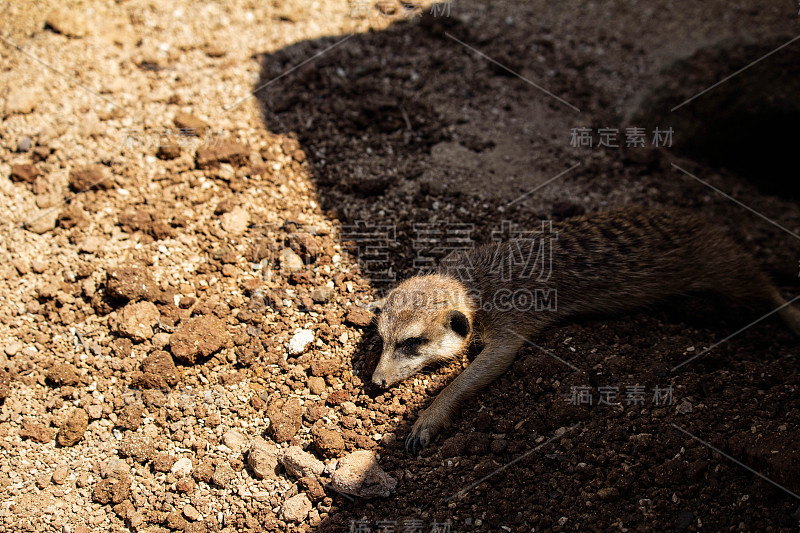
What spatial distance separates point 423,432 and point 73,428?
1.54m

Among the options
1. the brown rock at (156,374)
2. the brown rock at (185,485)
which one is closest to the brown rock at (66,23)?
the brown rock at (156,374)

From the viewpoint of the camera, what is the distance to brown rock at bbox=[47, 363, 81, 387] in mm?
2627

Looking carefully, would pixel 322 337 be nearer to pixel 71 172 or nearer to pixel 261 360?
pixel 261 360

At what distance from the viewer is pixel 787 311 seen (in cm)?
320

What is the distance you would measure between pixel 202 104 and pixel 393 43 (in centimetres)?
167

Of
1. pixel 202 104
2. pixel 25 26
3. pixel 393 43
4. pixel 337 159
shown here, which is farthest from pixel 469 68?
pixel 25 26

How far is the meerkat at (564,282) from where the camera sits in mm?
2838

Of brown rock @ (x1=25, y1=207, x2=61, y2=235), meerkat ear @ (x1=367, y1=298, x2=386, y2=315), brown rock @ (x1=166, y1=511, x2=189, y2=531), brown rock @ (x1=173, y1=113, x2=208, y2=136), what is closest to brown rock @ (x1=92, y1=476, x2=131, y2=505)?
brown rock @ (x1=166, y1=511, x2=189, y2=531)

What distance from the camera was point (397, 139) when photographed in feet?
12.7

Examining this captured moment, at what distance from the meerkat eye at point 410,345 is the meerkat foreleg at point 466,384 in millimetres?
240

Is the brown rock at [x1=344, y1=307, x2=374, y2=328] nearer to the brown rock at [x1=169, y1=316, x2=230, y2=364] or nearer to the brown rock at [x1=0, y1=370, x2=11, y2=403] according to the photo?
the brown rock at [x1=169, y1=316, x2=230, y2=364]

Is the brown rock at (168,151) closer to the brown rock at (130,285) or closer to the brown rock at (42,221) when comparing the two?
the brown rock at (42,221)

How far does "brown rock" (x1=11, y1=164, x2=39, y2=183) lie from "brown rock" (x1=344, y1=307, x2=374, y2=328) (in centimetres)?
205

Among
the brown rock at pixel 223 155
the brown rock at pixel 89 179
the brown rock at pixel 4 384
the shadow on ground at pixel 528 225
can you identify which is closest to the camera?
the shadow on ground at pixel 528 225
